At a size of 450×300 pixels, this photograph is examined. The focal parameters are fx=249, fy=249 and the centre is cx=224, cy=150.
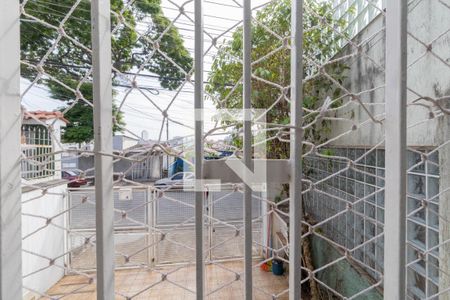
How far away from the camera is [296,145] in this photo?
355mm

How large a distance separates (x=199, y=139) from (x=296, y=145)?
0.45 feet

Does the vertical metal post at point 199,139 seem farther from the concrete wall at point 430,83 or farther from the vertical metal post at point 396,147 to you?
the concrete wall at point 430,83

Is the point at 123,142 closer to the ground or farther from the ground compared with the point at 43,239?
farther from the ground

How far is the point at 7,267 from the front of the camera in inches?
12.0

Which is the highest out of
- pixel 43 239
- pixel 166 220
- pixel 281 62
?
pixel 281 62

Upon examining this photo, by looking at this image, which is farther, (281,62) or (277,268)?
(277,268)

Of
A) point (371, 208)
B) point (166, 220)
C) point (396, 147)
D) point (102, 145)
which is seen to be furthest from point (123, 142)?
point (371, 208)

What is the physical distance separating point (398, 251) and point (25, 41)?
762 millimetres

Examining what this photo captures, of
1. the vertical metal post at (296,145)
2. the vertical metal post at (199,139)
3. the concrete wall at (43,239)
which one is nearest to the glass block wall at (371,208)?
the vertical metal post at (296,145)

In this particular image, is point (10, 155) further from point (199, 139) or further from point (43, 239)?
point (43, 239)

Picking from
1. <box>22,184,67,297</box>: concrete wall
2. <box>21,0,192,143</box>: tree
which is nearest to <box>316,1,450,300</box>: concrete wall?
<box>21,0,192,143</box>: tree

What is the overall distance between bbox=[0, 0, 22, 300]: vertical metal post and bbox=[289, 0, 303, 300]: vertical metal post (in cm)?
36

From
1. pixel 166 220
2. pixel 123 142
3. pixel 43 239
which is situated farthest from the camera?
pixel 43 239

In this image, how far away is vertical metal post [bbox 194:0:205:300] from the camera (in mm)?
331
